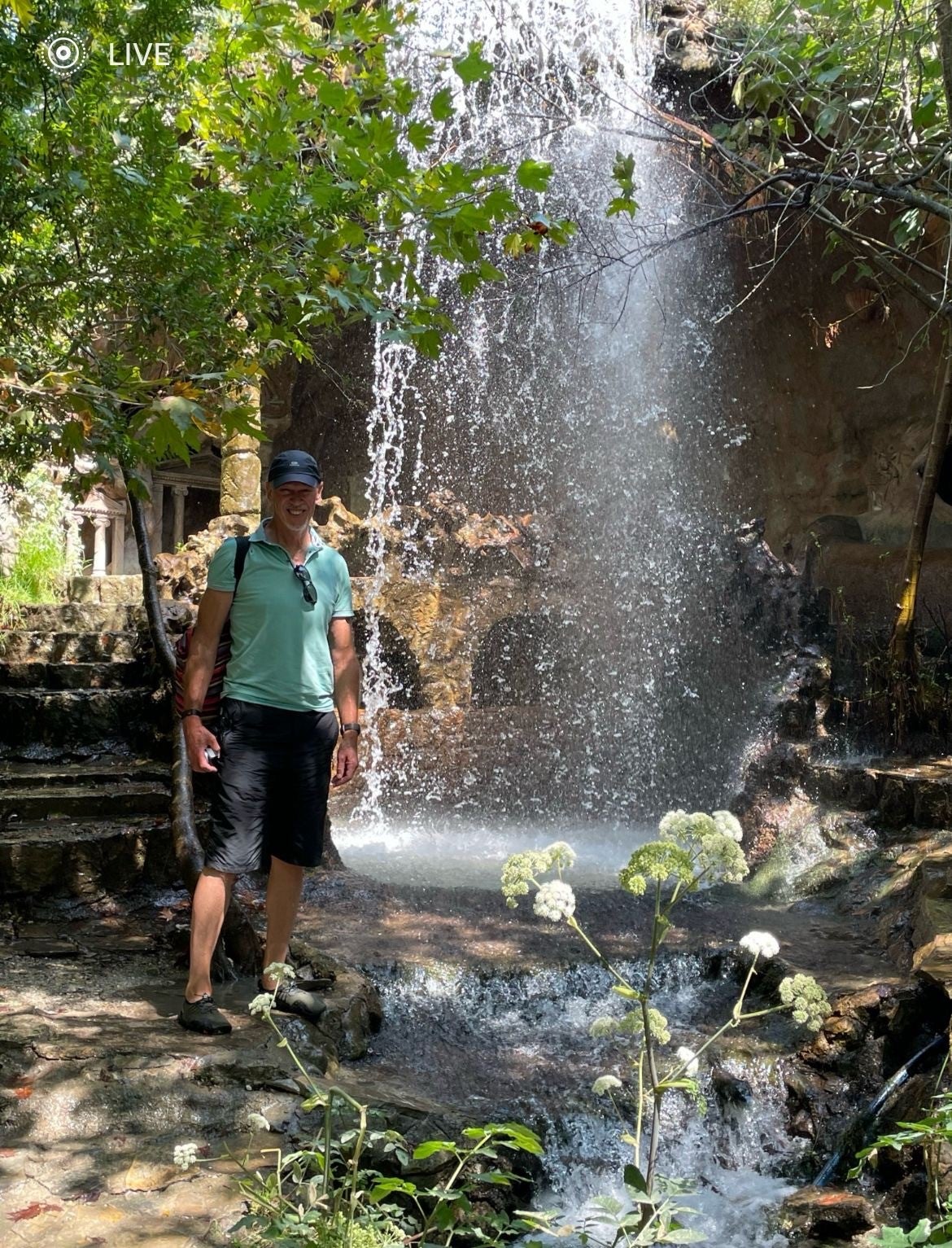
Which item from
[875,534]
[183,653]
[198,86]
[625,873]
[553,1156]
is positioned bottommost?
[553,1156]

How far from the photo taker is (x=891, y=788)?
6949 mm

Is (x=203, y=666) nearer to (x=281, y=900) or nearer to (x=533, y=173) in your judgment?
(x=281, y=900)

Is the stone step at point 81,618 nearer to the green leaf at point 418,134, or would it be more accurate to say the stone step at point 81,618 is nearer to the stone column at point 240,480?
the stone column at point 240,480

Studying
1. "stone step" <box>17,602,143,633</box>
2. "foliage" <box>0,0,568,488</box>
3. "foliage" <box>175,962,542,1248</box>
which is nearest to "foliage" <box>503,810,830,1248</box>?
"foliage" <box>175,962,542,1248</box>

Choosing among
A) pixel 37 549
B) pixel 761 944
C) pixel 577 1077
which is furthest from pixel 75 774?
pixel 761 944

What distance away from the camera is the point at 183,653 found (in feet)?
13.1

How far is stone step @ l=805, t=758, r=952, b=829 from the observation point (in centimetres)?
672

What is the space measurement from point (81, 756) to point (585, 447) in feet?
24.8

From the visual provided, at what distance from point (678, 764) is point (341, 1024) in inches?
228

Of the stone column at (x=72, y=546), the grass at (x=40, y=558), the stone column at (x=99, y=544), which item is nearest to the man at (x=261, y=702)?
the grass at (x=40, y=558)

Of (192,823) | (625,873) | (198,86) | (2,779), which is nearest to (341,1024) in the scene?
(192,823)

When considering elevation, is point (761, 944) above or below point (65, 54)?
below

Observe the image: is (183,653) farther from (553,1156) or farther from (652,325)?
(652,325)

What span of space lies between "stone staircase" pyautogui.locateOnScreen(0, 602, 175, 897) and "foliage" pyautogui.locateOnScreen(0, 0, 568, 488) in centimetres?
204
